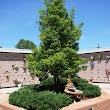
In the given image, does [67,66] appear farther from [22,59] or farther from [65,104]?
[22,59]

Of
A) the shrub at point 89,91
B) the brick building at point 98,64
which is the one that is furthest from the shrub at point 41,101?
the brick building at point 98,64

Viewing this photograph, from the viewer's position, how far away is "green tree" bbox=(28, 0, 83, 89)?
10.1m

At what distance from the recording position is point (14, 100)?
9742 mm

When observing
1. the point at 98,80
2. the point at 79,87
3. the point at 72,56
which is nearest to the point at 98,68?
the point at 98,80

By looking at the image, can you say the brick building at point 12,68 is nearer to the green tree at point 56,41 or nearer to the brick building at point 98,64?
the brick building at point 98,64

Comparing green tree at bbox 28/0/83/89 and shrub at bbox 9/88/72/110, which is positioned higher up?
green tree at bbox 28/0/83/89

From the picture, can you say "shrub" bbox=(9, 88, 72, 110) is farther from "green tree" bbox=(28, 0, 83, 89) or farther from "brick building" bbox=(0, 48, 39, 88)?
"brick building" bbox=(0, 48, 39, 88)

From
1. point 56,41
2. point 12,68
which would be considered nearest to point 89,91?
point 56,41

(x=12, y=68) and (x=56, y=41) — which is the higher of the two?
(x=56, y=41)

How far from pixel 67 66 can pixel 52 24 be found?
2.10m

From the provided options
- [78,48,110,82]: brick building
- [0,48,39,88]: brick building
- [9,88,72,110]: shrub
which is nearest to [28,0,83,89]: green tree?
[9,88,72,110]: shrub

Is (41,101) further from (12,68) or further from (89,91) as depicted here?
(12,68)

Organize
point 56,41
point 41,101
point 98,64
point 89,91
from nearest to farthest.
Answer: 1. point 41,101
2. point 56,41
3. point 89,91
4. point 98,64

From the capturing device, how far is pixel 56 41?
1031cm
